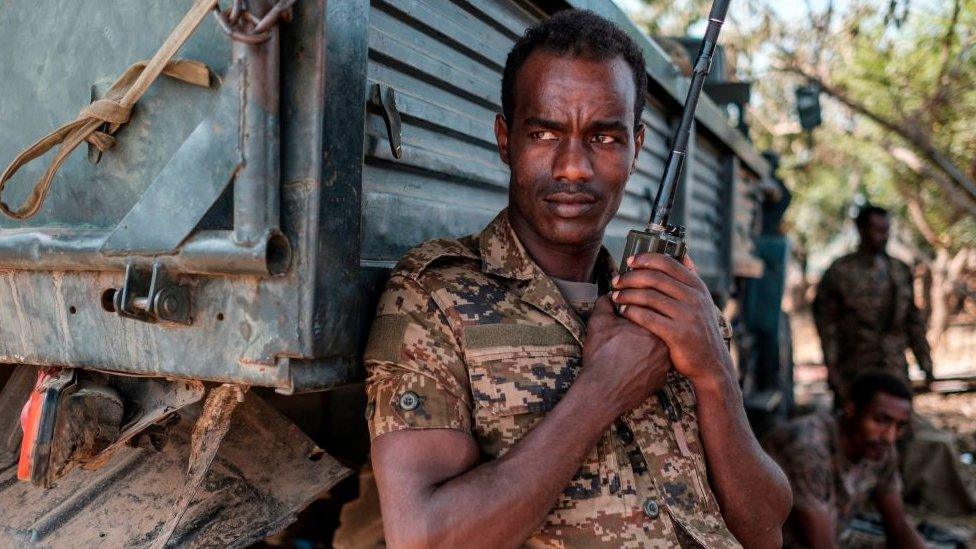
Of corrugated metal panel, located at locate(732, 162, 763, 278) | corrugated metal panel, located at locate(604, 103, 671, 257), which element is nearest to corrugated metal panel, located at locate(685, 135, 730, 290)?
corrugated metal panel, located at locate(732, 162, 763, 278)

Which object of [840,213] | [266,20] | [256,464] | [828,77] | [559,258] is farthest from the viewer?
[840,213]

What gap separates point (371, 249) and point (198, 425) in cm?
44

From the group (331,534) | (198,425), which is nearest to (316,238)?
Result: (198,425)

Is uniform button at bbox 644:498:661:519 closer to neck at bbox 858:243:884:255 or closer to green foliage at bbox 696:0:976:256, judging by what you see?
green foliage at bbox 696:0:976:256

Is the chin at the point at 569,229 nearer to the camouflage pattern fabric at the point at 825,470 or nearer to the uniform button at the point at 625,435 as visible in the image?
the uniform button at the point at 625,435

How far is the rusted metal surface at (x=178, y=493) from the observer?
1474 millimetres

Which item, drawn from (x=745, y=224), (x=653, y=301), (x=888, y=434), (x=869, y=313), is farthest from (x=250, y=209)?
(x=869, y=313)

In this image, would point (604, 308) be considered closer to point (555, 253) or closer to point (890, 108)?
point (555, 253)

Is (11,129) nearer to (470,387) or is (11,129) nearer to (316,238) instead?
(316,238)

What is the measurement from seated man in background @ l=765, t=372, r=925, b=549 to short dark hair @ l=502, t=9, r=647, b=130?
2394 millimetres

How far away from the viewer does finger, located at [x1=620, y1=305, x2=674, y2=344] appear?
4.78 ft

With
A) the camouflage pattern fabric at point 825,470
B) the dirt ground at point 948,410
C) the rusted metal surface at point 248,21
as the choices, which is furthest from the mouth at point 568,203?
the dirt ground at point 948,410

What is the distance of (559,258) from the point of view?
1.75 m

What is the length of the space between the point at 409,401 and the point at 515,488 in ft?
0.70
